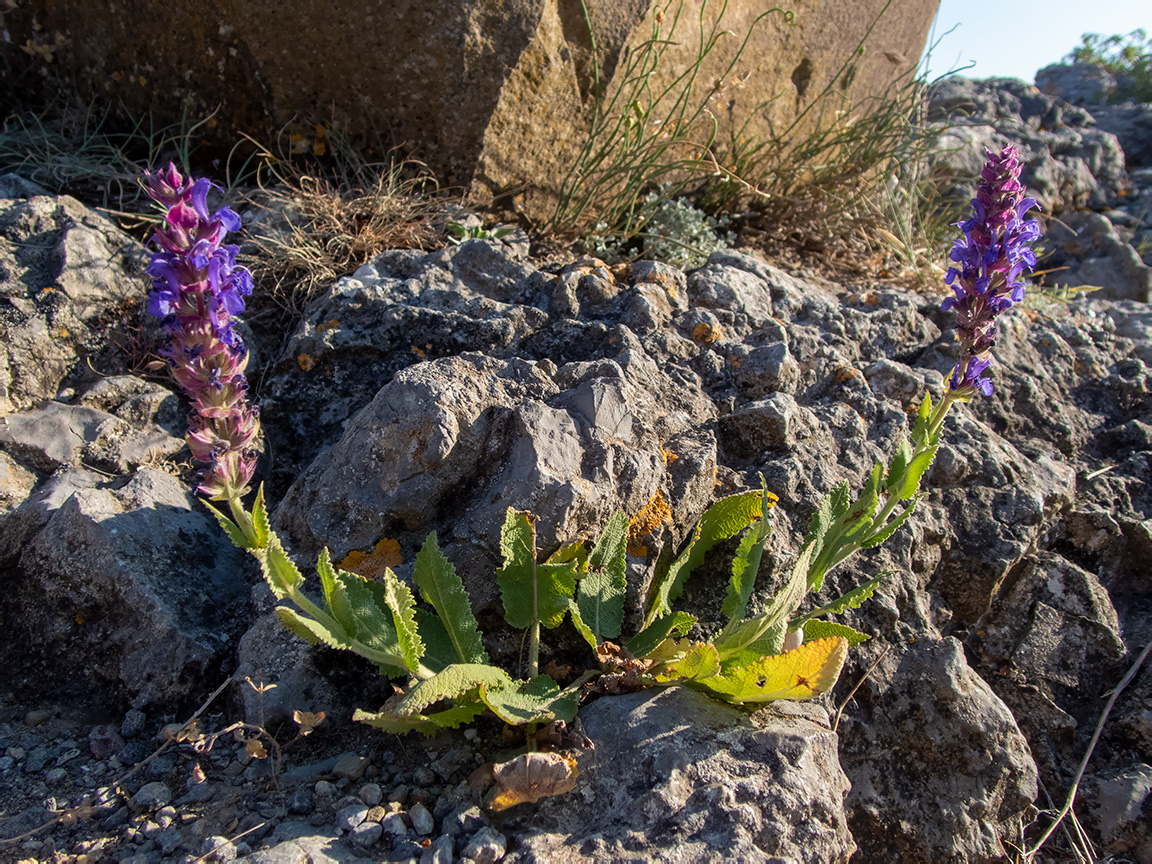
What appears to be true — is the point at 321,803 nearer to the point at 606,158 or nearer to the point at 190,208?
the point at 190,208

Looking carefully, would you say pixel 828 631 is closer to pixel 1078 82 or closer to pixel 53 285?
pixel 53 285

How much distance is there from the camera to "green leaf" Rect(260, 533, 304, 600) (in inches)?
70.7

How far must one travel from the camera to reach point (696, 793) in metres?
1.83

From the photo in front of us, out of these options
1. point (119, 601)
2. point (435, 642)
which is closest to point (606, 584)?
point (435, 642)

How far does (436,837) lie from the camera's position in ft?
5.93

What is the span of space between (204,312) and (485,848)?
54.5 inches

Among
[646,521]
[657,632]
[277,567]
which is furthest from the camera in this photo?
[646,521]

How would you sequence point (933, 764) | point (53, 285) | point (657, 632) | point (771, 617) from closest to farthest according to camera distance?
point (771, 617) → point (657, 632) → point (933, 764) → point (53, 285)

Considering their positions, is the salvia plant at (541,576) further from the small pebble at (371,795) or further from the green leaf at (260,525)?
the small pebble at (371,795)

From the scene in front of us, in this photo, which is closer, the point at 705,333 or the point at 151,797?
the point at 151,797

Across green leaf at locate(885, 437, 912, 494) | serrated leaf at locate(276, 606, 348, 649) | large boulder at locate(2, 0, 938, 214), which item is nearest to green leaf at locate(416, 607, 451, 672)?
serrated leaf at locate(276, 606, 348, 649)

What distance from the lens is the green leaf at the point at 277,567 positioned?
70.7 inches

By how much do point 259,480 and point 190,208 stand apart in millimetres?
1326

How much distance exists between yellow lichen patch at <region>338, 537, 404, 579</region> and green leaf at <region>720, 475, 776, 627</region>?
1002 millimetres
